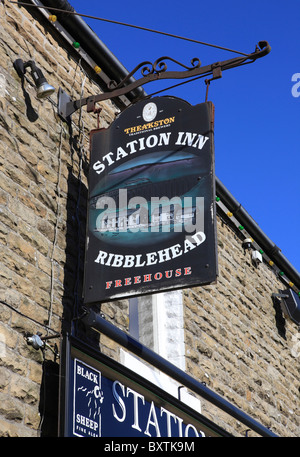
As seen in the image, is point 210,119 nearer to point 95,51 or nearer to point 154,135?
point 154,135

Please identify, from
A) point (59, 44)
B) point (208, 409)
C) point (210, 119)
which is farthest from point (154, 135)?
point (208, 409)

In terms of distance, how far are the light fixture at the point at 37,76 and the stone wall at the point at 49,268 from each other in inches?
3.2

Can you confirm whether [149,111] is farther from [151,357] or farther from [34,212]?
[151,357]

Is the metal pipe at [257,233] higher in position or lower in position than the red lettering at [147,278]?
higher

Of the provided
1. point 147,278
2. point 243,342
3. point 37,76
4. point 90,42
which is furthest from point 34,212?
point 243,342

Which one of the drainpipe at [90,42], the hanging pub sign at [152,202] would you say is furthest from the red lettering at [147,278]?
the drainpipe at [90,42]

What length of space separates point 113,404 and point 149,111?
2.71 meters

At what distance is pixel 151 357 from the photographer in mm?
7098

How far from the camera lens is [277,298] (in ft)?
38.7

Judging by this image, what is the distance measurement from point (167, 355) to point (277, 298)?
3.74m

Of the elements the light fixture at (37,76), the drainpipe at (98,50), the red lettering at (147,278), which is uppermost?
the drainpipe at (98,50)

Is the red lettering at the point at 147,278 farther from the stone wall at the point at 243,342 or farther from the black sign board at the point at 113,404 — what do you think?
the stone wall at the point at 243,342

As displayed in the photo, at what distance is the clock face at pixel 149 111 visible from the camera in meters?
7.10
